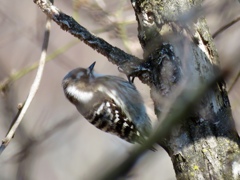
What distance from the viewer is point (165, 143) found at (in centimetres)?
271

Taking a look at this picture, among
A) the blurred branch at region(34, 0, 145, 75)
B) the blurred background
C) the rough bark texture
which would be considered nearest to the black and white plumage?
the blurred background

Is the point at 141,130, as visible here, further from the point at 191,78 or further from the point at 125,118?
the point at 191,78

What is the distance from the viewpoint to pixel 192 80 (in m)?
2.61

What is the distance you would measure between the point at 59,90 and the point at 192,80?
3474mm

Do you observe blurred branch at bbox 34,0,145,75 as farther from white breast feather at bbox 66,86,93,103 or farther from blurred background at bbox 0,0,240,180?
white breast feather at bbox 66,86,93,103

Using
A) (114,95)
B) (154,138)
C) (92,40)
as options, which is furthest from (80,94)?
(154,138)

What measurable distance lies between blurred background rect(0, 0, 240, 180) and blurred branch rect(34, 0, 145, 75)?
0.47 m

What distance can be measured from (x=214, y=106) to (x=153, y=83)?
0.37 metres

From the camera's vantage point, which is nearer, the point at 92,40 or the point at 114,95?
the point at 92,40

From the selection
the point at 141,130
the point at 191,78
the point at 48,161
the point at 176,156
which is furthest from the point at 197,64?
the point at 48,161

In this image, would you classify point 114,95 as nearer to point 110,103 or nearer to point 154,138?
point 110,103

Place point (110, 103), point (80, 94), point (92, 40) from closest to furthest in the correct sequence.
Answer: point (92, 40), point (110, 103), point (80, 94)

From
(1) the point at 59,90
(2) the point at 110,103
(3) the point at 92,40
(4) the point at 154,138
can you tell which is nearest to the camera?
(4) the point at 154,138

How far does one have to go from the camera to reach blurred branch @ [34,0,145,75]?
297cm
